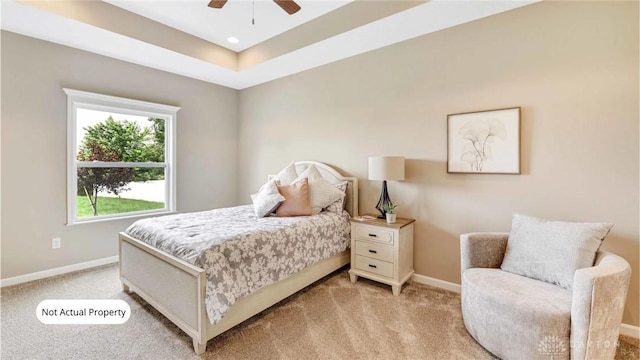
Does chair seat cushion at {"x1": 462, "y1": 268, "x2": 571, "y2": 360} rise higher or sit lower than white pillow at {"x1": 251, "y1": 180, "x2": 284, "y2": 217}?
lower

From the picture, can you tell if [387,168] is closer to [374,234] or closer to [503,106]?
[374,234]

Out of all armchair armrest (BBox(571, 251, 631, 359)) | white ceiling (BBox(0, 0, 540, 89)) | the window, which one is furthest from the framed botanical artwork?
the window

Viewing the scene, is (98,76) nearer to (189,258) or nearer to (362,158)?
(189,258)

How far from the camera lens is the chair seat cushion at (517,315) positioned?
1.55 metres

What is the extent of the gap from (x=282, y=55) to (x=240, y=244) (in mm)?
2408

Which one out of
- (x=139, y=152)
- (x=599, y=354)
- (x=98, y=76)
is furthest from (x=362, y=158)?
(x=98, y=76)

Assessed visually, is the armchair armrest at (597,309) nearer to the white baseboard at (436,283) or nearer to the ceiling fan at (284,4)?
the white baseboard at (436,283)

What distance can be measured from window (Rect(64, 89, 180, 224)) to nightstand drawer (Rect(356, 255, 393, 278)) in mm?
2964

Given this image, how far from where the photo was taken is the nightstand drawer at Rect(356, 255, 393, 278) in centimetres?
271

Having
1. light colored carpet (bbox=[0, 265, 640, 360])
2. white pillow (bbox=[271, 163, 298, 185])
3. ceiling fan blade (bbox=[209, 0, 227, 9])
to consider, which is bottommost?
light colored carpet (bbox=[0, 265, 640, 360])

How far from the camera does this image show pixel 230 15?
2.95 metres

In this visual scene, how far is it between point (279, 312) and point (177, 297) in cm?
83

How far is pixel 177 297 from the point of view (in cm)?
199

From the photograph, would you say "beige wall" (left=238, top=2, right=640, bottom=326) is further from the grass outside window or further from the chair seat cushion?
the grass outside window
